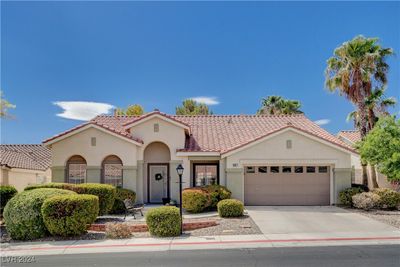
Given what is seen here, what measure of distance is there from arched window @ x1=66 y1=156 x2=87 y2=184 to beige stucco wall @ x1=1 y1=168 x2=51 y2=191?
5.87 m

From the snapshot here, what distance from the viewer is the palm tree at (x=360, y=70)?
2319 cm

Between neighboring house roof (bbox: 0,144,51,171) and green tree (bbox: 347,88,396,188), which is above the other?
green tree (bbox: 347,88,396,188)

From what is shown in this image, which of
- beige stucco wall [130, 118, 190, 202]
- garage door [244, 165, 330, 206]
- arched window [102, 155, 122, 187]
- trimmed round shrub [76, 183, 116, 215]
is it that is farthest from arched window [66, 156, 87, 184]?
garage door [244, 165, 330, 206]

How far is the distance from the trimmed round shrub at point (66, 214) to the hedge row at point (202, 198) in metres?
6.36

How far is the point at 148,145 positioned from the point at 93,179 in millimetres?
3950

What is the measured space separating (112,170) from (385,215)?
50.7 feet

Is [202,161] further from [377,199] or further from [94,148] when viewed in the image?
[377,199]

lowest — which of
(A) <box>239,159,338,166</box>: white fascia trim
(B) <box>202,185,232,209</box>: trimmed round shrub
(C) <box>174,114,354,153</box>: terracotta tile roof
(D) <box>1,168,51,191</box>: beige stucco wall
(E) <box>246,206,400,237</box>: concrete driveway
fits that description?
(E) <box>246,206,400,237</box>: concrete driveway

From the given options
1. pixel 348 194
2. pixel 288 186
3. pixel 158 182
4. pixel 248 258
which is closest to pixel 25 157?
pixel 158 182

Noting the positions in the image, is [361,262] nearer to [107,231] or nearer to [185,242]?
[185,242]

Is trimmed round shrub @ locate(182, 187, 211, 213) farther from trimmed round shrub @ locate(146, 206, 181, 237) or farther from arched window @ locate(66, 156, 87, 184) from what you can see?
arched window @ locate(66, 156, 87, 184)

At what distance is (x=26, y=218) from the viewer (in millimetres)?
13484

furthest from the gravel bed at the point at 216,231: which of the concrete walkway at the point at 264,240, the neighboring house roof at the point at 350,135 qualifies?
the neighboring house roof at the point at 350,135

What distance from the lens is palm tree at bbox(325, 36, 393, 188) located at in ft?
76.1
